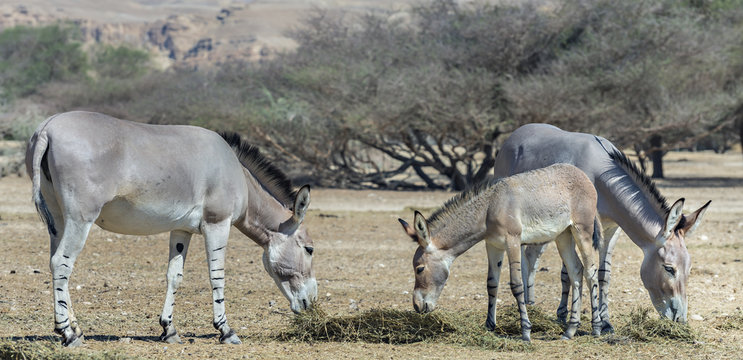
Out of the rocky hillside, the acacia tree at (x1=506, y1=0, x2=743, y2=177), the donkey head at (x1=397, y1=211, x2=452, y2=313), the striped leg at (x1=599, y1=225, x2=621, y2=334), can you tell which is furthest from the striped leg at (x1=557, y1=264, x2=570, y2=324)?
the rocky hillside

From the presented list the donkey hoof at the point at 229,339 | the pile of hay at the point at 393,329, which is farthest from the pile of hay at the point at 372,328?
the donkey hoof at the point at 229,339

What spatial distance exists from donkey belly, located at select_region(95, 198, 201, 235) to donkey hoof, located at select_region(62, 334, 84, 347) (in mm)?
889

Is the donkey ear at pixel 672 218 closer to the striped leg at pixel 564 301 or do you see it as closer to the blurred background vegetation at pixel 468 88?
the striped leg at pixel 564 301

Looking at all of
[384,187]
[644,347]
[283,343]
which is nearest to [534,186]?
[644,347]

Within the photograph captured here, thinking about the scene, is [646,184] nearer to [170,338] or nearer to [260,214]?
[260,214]

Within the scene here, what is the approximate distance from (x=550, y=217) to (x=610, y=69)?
19859 millimetres

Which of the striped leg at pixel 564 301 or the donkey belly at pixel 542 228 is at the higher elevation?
the donkey belly at pixel 542 228

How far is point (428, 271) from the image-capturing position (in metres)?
7.39

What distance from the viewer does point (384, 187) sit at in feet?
89.2

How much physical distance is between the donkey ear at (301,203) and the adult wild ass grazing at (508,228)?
0.89 metres

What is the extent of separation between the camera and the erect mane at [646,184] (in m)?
8.01

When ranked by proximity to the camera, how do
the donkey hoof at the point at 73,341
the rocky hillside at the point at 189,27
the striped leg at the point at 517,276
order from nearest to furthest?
the donkey hoof at the point at 73,341 < the striped leg at the point at 517,276 < the rocky hillside at the point at 189,27

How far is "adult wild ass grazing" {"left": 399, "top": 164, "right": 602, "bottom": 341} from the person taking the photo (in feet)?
24.0

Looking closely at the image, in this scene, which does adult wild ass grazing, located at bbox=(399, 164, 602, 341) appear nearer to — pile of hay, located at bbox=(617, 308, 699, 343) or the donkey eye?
pile of hay, located at bbox=(617, 308, 699, 343)
